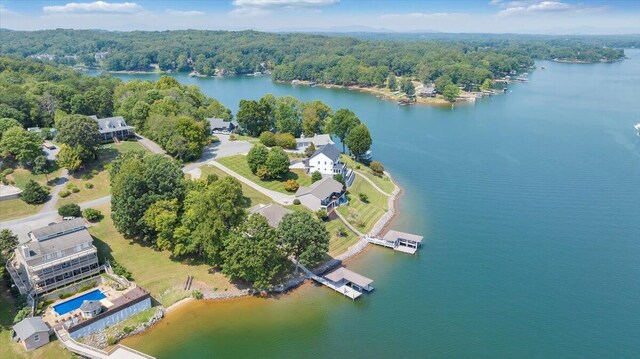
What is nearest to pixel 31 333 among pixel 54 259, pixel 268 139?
pixel 54 259

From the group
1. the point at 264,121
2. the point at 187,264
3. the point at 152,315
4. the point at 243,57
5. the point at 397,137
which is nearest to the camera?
the point at 152,315

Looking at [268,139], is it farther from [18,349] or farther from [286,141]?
[18,349]

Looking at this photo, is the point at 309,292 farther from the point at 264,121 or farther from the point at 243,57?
the point at 243,57

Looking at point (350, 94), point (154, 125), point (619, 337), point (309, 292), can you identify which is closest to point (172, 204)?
point (309, 292)

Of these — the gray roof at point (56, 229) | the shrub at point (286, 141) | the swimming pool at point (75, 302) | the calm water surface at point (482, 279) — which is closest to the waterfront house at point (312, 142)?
the shrub at point (286, 141)

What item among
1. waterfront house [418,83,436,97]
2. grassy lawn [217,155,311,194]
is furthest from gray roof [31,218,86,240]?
waterfront house [418,83,436,97]
